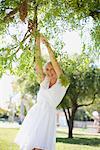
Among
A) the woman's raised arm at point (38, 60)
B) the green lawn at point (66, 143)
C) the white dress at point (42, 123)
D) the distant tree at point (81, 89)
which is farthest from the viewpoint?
the distant tree at point (81, 89)

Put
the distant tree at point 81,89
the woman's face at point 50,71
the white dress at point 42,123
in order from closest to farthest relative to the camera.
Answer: the white dress at point 42,123 → the woman's face at point 50,71 → the distant tree at point 81,89

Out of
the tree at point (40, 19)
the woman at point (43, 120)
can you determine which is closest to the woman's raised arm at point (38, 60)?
the woman at point (43, 120)

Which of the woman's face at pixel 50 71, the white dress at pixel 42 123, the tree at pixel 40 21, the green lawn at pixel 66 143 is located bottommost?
the green lawn at pixel 66 143

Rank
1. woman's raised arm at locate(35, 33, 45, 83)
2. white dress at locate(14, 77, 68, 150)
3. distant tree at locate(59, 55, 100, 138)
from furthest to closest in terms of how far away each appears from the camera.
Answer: distant tree at locate(59, 55, 100, 138) → woman's raised arm at locate(35, 33, 45, 83) → white dress at locate(14, 77, 68, 150)

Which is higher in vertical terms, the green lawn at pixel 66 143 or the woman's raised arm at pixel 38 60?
the woman's raised arm at pixel 38 60

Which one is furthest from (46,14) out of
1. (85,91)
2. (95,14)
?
(85,91)

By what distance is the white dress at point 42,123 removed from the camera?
21.0 ft

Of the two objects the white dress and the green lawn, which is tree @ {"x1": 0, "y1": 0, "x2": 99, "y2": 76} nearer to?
the white dress

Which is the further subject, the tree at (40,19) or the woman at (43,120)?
the tree at (40,19)

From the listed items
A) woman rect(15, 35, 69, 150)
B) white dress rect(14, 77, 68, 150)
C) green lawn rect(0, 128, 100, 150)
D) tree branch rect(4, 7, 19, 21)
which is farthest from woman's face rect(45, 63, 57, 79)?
green lawn rect(0, 128, 100, 150)

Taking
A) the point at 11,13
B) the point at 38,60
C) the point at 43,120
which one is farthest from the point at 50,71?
the point at 11,13

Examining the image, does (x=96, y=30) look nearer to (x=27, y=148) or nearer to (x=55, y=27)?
(x=55, y=27)

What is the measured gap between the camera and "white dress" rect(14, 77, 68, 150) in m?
6.39

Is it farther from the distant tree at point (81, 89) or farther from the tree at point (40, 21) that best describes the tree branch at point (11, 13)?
the distant tree at point (81, 89)
